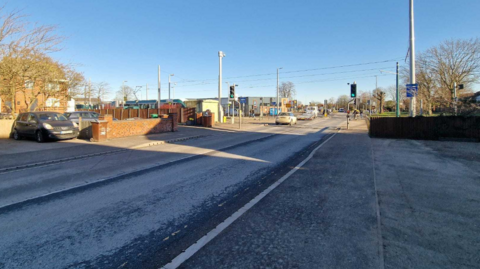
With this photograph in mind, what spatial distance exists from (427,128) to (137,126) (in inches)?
687

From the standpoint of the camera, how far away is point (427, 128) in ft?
51.9

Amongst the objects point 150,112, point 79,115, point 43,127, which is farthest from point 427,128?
point 150,112

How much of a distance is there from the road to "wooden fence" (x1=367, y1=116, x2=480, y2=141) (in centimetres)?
1040

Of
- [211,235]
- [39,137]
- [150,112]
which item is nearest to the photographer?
[211,235]

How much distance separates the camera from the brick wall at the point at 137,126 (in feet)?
53.0

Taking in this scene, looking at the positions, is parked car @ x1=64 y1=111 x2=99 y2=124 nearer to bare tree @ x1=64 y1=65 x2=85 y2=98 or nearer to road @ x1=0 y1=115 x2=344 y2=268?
bare tree @ x1=64 y1=65 x2=85 y2=98

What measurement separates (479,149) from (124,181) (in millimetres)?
14157

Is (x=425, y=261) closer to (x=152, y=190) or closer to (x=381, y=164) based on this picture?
(x=152, y=190)

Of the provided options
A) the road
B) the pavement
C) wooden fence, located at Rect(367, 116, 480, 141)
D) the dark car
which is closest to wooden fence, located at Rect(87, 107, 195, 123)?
the dark car

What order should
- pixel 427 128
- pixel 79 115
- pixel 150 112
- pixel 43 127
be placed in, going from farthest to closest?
pixel 150 112 < pixel 79 115 < pixel 427 128 < pixel 43 127

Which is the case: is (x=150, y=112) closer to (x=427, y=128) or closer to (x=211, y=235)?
(x=427, y=128)

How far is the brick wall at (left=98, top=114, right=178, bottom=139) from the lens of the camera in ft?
53.0

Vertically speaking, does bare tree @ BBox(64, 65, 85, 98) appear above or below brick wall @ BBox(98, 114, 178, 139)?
→ above

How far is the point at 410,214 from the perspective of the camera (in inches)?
181
